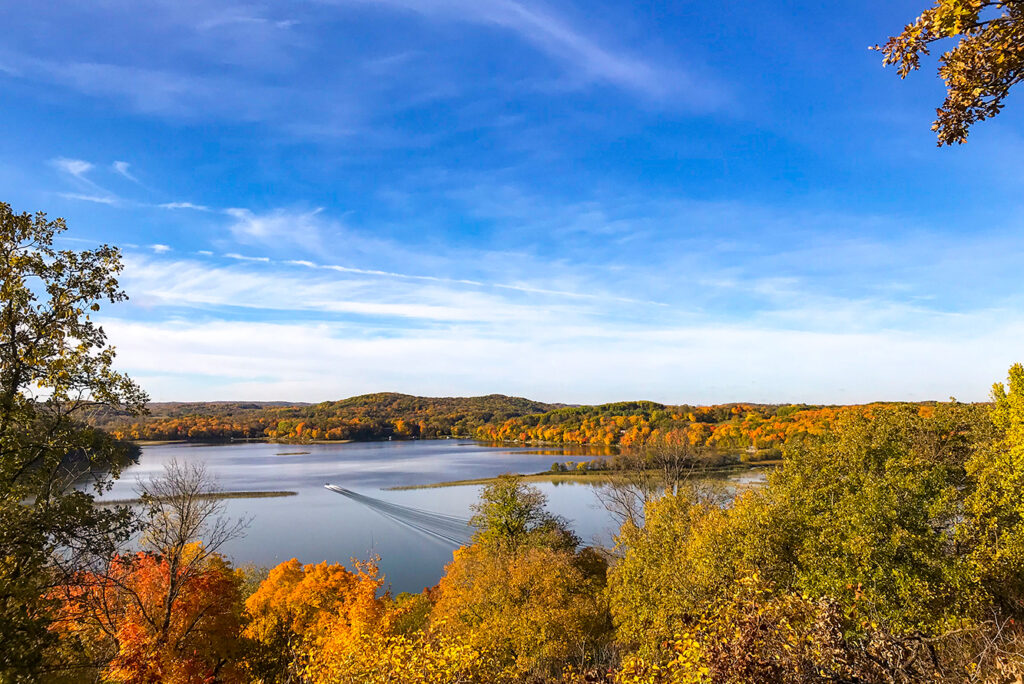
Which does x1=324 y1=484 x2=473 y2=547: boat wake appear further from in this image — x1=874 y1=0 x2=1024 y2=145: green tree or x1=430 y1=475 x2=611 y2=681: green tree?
x1=874 y1=0 x2=1024 y2=145: green tree

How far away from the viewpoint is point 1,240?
9.15m

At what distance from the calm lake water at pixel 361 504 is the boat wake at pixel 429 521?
2.77ft

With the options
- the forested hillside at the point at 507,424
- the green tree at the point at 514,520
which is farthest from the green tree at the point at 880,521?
the forested hillside at the point at 507,424

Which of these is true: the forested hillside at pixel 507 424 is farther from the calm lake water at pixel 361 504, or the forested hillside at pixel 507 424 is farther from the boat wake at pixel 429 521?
the boat wake at pixel 429 521

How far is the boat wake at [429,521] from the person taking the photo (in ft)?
154

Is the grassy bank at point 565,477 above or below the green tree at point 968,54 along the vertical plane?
below

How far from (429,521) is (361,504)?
1115 centimetres

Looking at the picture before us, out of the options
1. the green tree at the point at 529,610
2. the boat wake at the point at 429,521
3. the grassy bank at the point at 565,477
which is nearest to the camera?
the green tree at the point at 529,610

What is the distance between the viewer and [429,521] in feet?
171

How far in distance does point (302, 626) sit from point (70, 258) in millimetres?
20608

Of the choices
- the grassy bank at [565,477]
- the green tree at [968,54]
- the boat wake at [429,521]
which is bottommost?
the boat wake at [429,521]

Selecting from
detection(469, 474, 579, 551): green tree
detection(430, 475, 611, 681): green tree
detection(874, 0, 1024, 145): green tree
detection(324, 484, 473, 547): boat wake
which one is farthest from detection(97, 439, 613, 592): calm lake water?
detection(874, 0, 1024, 145): green tree

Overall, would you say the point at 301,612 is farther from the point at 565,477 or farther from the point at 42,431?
the point at 565,477

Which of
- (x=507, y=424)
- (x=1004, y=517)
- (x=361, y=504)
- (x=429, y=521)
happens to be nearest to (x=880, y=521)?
(x=1004, y=517)
